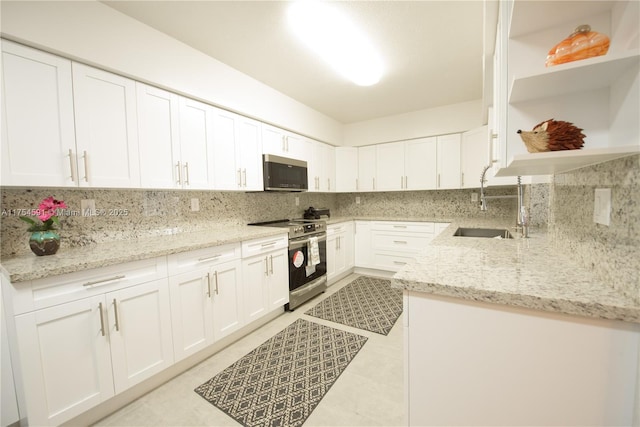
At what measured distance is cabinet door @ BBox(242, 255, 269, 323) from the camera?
7.30 ft

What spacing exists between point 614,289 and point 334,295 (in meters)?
Answer: 2.66

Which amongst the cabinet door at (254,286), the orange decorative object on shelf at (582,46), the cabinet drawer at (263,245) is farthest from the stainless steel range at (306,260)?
the orange decorative object on shelf at (582,46)

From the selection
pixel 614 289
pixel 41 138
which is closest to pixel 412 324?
pixel 614 289

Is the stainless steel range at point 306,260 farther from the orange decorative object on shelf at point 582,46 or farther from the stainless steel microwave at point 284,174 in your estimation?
the orange decorative object on shelf at point 582,46

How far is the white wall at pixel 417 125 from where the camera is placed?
3408 mm

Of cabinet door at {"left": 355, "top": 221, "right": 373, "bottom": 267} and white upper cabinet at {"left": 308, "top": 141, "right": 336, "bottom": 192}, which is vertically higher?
white upper cabinet at {"left": 308, "top": 141, "right": 336, "bottom": 192}

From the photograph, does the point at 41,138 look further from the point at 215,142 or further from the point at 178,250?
the point at 215,142

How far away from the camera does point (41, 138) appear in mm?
1399

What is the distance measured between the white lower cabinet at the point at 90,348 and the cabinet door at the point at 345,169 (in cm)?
306

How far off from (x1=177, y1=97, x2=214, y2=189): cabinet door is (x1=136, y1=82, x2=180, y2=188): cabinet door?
53 millimetres

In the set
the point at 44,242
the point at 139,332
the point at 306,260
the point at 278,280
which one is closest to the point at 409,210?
the point at 306,260

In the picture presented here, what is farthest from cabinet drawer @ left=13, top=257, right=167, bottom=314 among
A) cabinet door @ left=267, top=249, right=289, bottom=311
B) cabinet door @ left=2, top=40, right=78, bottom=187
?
cabinet door @ left=267, top=249, right=289, bottom=311

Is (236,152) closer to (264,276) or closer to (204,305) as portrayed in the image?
(264,276)

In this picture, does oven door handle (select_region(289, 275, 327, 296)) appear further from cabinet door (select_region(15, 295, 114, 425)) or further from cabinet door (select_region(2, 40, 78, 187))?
cabinet door (select_region(2, 40, 78, 187))
